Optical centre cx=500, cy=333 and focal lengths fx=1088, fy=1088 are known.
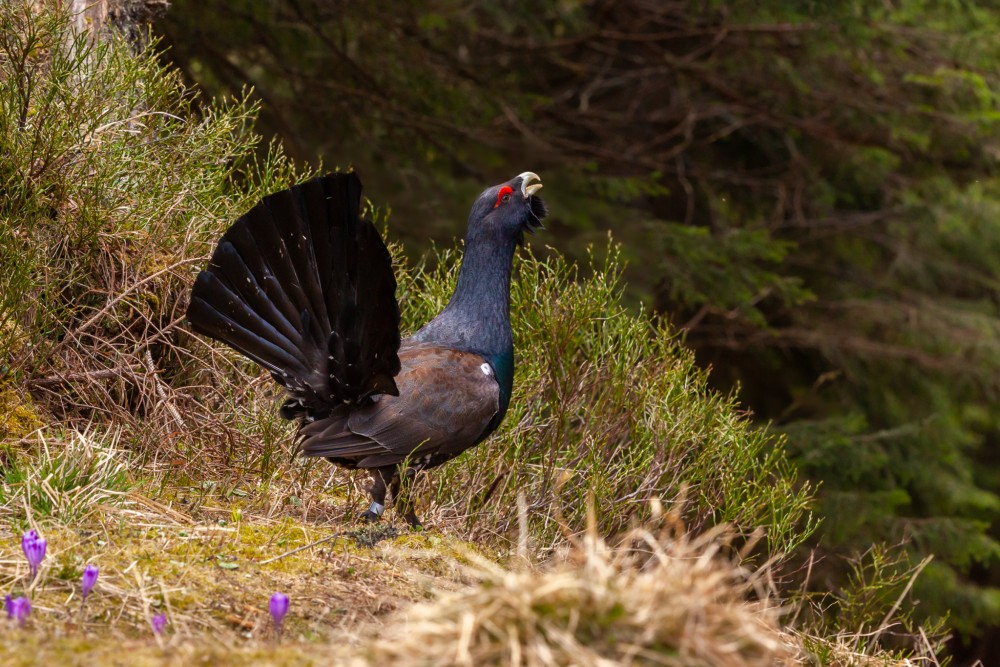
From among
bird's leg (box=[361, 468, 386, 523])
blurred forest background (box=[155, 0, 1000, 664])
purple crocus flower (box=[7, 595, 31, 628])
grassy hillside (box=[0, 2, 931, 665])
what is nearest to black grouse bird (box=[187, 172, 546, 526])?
bird's leg (box=[361, 468, 386, 523])

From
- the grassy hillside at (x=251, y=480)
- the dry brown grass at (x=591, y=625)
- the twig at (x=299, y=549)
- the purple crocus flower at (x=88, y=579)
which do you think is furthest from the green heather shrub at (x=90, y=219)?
the dry brown grass at (x=591, y=625)

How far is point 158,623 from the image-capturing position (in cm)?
264

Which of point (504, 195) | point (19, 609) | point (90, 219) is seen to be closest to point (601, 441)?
point (504, 195)

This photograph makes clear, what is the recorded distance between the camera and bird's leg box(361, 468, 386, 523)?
417 centimetres

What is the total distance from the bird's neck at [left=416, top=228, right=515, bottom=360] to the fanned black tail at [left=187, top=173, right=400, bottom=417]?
0.50 metres

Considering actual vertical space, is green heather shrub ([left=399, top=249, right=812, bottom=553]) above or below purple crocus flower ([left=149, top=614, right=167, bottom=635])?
below

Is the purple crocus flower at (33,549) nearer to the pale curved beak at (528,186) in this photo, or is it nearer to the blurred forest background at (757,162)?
the pale curved beak at (528,186)

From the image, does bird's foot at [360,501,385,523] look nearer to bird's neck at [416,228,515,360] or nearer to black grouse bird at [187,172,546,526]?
black grouse bird at [187,172,546,526]

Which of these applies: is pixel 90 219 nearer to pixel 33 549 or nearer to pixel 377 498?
pixel 377 498

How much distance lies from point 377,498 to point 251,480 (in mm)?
526

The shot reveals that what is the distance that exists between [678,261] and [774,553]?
17.0 feet

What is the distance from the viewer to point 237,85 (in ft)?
29.0

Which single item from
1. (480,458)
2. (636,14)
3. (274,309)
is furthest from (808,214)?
(274,309)

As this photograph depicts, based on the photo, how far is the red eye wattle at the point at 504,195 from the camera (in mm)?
4777
